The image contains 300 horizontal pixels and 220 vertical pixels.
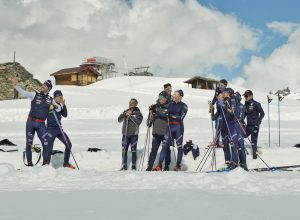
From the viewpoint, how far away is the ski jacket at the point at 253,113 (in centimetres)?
1053

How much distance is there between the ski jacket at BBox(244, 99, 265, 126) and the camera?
415 inches

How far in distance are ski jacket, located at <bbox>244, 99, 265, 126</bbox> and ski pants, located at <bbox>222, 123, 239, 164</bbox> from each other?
1.75 metres

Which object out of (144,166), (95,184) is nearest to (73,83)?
(144,166)

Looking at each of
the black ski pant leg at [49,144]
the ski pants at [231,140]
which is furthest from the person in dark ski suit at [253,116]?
the black ski pant leg at [49,144]

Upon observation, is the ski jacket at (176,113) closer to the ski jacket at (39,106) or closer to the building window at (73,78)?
the ski jacket at (39,106)

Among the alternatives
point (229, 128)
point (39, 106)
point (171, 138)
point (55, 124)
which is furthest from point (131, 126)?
point (229, 128)

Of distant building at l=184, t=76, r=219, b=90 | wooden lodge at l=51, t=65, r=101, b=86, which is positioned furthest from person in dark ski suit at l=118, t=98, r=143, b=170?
wooden lodge at l=51, t=65, r=101, b=86

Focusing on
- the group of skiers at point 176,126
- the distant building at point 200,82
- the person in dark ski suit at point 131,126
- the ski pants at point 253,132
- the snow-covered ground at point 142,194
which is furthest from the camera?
the distant building at point 200,82

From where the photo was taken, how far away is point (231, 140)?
8.85 meters

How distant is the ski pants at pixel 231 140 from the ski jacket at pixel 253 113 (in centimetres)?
175

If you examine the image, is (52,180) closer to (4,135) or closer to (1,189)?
(1,189)

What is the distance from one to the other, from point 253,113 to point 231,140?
6.99ft

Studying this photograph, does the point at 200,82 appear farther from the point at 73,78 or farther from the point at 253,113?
the point at 253,113

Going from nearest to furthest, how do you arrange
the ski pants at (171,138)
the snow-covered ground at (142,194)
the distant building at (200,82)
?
the snow-covered ground at (142,194) < the ski pants at (171,138) < the distant building at (200,82)
